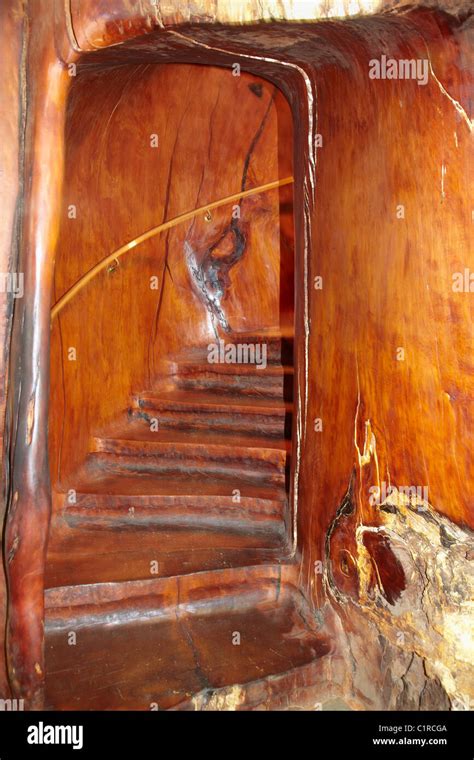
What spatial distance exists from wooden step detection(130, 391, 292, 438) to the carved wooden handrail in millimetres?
892

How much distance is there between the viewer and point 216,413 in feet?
13.0

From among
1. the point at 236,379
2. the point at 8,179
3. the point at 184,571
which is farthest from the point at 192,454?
the point at 8,179

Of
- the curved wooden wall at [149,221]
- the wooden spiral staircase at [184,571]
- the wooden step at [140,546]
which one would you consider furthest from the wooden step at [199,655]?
the curved wooden wall at [149,221]

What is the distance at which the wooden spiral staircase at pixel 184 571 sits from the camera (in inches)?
95.7

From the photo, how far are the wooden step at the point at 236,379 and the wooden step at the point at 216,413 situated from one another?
74mm

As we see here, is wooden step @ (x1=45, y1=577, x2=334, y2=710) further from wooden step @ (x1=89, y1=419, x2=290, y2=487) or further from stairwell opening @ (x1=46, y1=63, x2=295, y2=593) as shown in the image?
wooden step @ (x1=89, y1=419, x2=290, y2=487)

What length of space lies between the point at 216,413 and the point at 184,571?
50.2 inches

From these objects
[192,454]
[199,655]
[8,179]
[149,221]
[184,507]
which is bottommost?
[199,655]

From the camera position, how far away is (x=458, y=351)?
6.55 feet

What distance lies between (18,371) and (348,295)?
1214mm

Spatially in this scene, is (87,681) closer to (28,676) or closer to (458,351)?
(28,676)

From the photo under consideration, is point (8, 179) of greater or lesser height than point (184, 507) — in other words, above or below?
above

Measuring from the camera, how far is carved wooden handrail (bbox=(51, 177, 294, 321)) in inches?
144

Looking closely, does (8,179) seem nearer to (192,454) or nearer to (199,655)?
(199,655)
